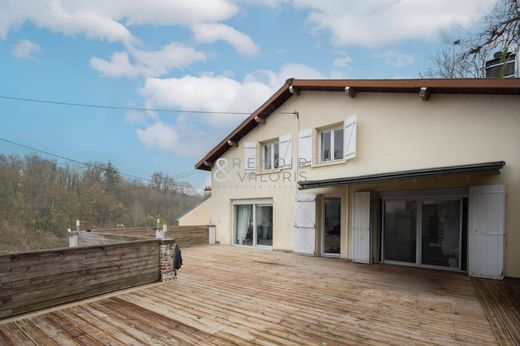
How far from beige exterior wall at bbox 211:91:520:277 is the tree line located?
14.8m

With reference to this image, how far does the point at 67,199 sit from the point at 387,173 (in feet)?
71.5

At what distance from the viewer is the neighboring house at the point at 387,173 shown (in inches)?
248

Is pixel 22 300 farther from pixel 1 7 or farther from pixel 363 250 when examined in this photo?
pixel 1 7

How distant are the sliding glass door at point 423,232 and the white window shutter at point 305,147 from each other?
2.82 m

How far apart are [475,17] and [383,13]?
2.80 m

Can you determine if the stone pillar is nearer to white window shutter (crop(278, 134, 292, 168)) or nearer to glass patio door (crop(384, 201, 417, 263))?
white window shutter (crop(278, 134, 292, 168))

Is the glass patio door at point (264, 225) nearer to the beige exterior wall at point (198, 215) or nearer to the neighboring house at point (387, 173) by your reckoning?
the neighboring house at point (387, 173)

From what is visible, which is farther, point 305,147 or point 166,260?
point 305,147

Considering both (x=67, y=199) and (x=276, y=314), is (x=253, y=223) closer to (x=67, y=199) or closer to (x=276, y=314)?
(x=276, y=314)

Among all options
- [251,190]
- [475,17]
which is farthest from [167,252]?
[475,17]

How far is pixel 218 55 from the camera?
14.4 m

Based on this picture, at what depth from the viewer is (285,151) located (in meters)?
10.7

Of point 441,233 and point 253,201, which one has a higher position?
point 253,201

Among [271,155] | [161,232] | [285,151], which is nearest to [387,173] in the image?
[285,151]
